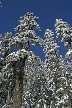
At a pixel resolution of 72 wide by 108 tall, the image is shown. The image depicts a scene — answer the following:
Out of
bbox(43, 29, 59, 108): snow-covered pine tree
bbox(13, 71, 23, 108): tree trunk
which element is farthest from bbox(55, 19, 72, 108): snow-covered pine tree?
bbox(13, 71, 23, 108): tree trunk

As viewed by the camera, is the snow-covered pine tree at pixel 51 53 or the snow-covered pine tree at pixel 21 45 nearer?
the snow-covered pine tree at pixel 21 45

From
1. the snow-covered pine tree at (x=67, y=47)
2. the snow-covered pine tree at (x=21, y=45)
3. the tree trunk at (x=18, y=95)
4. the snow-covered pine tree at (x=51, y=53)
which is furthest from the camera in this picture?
the snow-covered pine tree at (x=51, y=53)

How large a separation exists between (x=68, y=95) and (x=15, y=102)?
1209 centimetres

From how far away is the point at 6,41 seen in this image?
97.1ft

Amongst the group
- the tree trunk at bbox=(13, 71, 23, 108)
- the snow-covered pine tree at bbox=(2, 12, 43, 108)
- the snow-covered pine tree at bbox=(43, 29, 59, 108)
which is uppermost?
the snow-covered pine tree at bbox=(43, 29, 59, 108)

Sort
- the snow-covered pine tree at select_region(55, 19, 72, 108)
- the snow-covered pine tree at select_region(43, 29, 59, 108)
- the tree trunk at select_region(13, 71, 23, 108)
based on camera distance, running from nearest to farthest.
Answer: the tree trunk at select_region(13, 71, 23, 108) → the snow-covered pine tree at select_region(55, 19, 72, 108) → the snow-covered pine tree at select_region(43, 29, 59, 108)

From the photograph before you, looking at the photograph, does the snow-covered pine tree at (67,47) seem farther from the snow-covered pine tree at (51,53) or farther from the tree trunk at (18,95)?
the tree trunk at (18,95)

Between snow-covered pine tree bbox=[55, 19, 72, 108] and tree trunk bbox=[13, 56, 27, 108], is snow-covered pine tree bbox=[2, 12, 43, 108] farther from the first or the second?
snow-covered pine tree bbox=[55, 19, 72, 108]

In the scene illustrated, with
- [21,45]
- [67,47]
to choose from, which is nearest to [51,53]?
[67,47]

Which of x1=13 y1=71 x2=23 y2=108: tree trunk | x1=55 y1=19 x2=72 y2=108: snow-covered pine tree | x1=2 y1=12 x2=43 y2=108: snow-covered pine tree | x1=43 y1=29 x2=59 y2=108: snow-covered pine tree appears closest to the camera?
x1=13 y1=71 x2=23 y2=108: tree trunk

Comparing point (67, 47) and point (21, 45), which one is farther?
point (67, 47)

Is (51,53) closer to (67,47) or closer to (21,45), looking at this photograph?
(67,47)

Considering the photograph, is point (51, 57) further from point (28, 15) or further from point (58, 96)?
point (28, 15)

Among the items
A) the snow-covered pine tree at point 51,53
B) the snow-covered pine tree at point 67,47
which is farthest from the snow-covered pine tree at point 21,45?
the snow-covered pine tree at point 51,53
